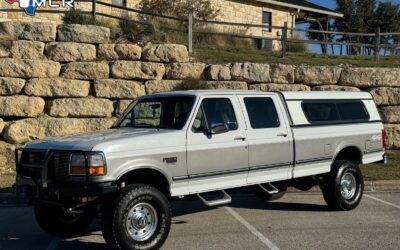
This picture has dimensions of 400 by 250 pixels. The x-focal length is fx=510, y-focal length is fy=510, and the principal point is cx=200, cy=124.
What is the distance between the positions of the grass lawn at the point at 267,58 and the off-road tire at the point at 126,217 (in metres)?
9.52

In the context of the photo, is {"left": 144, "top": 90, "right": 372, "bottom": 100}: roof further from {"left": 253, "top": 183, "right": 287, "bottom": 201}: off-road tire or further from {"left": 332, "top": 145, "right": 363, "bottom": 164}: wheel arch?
{"left": 253, "top": 183, "right": 287, "bottom": 201}: off-road tire

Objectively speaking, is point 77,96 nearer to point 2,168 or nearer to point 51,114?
point 51,114

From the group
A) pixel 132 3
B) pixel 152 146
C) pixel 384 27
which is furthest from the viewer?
pixel 384 27

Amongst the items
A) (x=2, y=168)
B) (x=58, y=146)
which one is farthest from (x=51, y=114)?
(x=58, y=146)

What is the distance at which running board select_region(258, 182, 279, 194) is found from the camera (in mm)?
7852

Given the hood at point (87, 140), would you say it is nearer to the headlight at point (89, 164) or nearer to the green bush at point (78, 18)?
the headlight at point (89, 164)

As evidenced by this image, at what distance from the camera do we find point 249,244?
257 inches

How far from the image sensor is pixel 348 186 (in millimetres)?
8844

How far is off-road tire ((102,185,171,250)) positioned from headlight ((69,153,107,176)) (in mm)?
396

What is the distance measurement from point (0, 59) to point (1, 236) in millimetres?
7344

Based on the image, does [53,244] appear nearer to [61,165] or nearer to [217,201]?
[61,165]

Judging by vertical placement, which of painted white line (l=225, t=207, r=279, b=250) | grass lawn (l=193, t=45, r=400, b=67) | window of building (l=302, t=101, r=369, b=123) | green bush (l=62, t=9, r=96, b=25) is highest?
green bush (l=62, t=9, r=96, b=25)

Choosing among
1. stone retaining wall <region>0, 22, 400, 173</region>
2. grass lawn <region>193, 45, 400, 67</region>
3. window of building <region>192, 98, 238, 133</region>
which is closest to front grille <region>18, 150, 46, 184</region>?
window of building <region>192, 98, 238, 133</region>

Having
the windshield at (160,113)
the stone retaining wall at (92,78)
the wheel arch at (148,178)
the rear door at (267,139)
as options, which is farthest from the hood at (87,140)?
the stone retaining wall at (92,78)
